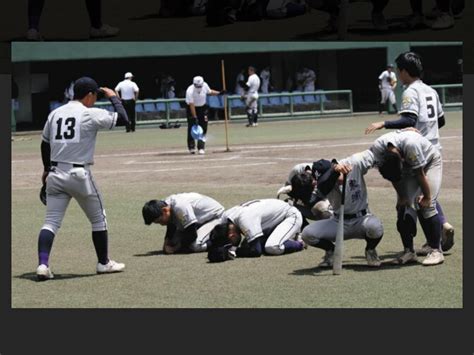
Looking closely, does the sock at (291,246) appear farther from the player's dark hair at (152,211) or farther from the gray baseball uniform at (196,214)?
the player's dark hair at (152,211)

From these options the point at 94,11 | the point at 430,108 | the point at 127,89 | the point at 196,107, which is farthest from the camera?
the point at 127,89

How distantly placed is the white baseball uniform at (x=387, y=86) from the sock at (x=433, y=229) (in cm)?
2394

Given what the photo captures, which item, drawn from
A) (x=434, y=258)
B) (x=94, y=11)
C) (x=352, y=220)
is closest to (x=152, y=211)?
(x=352, y=220)

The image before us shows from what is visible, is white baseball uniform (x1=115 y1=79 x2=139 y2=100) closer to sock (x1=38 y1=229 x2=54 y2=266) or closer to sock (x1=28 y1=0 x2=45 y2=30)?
sock (x1=38 y1=229 x2=54 y2=266)

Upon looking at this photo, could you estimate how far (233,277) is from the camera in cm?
1048

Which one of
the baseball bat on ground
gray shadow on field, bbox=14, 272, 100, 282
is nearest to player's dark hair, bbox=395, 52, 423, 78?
the baseball bat on ground

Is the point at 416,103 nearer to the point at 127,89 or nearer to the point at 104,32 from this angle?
the point at 104,32

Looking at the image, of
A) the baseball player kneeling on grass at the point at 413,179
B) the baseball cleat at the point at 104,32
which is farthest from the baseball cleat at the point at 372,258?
the baseball cleat at the point at 104,32

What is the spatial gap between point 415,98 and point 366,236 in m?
1.32

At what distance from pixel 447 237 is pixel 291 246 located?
63.7 inches

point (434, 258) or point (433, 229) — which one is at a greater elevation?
point (433, 229)

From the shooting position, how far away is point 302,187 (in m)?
12.0

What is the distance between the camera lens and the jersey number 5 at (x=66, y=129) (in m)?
10.2

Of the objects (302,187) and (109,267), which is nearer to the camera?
(109,267)
